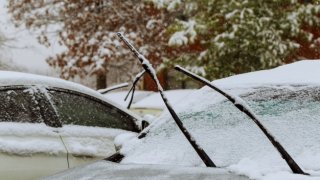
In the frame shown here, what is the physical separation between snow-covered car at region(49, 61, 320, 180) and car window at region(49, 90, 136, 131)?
3.92 feet

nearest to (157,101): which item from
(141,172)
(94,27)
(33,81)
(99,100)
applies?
(99,100)

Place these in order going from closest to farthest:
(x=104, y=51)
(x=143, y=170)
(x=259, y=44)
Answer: (x=143, y=170) → (x=259, y=44) → (x=104, y=51)

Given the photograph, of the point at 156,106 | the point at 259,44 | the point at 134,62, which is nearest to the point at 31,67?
the point at 134,62

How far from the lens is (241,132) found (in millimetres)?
3455

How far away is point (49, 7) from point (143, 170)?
15.7m

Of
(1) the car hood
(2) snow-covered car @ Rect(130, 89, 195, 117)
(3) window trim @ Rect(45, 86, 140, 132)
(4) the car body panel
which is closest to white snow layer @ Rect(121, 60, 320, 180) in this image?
(1) the car hood

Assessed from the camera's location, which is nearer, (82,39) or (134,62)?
(82,39)

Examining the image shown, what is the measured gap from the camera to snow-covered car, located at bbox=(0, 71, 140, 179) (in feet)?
15.0

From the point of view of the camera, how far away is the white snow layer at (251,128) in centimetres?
309

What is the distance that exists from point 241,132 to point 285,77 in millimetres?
569

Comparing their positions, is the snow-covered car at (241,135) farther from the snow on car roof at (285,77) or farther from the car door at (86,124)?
the car door at (86,124)

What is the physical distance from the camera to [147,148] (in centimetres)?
378

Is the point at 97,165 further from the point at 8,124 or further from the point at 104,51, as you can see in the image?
the point at 104,51

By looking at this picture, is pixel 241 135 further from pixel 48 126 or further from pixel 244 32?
pixel 244 32
